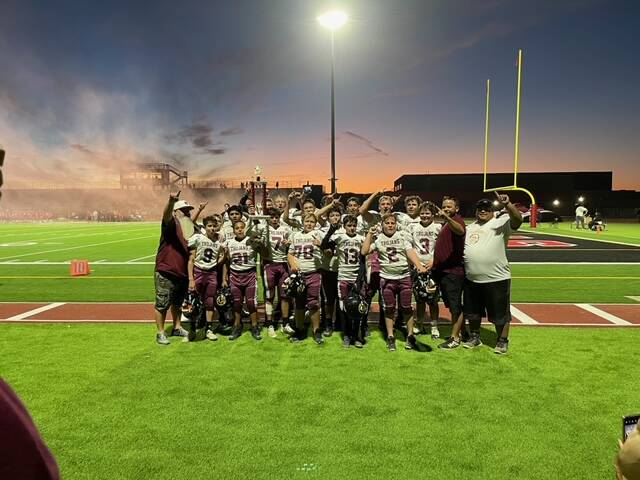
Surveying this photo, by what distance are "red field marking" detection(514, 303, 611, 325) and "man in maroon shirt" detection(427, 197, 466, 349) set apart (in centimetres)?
212

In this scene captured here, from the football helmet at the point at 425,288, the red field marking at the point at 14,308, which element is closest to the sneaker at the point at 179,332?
the red field marking at the point at 14,308

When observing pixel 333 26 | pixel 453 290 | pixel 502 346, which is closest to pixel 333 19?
pixel 333 26

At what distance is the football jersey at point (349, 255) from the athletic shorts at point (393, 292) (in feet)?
1.55

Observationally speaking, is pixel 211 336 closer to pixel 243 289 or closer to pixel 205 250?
pixel 243 289

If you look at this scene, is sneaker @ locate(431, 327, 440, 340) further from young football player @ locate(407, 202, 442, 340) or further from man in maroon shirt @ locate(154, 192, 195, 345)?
man in maroon shirt @ locate(154, 192, 195, 345)

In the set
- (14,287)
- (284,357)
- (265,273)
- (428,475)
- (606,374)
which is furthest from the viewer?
(14,287)

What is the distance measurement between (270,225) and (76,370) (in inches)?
132

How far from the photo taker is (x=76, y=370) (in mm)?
5223

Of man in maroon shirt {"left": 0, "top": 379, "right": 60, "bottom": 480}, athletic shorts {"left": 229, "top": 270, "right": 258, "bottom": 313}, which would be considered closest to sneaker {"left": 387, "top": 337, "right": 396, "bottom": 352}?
athletic shorts {"left": 229, "top": 270, "right": 258, "bottom": 313}

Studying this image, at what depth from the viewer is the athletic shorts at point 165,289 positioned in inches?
247

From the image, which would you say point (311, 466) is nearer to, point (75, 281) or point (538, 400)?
point (538, 400)

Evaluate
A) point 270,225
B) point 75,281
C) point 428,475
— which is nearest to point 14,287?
point 75,281

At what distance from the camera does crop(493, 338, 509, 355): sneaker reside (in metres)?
5.73

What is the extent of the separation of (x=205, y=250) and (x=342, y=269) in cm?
217
